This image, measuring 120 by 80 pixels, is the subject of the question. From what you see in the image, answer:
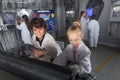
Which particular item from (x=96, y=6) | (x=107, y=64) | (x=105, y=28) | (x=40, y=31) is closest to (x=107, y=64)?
(x=107, y=64)

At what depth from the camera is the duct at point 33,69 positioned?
0.48m

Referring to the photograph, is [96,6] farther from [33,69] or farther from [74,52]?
[33,69]

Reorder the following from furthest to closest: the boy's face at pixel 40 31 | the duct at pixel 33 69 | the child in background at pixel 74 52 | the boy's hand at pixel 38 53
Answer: the boy's face at pixel 40 31, the boy's hand at pixel 38 53, the child in background at pixel 74 52, the duct at pixel 33 69

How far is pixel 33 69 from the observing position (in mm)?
545

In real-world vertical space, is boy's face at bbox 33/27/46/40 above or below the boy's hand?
above

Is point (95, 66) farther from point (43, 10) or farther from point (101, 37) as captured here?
point (43, 10)

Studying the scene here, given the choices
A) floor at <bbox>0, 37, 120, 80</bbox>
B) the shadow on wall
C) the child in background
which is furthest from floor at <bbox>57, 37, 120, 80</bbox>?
the shadow on wall

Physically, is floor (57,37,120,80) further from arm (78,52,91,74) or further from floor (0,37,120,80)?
arm (78,52,91,74)

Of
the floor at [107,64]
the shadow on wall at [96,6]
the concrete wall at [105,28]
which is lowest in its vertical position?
the floor at [107,64]

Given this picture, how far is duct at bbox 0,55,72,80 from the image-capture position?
1.59 feet

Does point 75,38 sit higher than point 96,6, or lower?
lower

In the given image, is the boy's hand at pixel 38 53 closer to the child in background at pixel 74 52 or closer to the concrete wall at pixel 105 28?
the child in background at pixel 74 52

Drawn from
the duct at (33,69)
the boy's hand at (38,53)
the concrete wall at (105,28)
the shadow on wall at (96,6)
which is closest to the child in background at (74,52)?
the boy's hand at (38,53)

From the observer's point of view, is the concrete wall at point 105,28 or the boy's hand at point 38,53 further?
the concrete wall at point 105,28
